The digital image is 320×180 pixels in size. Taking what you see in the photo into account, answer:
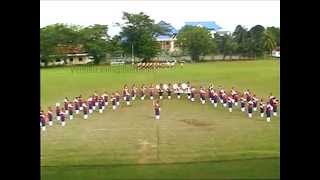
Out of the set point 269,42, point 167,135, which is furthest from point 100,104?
point 269,42

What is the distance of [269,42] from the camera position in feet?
7.59

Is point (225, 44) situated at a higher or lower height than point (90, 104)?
higher

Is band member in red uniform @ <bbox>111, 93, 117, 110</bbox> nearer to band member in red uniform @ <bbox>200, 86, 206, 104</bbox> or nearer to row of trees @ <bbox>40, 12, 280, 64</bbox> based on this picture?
row of trees @ <bbox>40, 12, 280, 64</bbox>

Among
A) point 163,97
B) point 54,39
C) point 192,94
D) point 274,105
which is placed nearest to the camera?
point 54,39

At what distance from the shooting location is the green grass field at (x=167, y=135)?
2295 mm

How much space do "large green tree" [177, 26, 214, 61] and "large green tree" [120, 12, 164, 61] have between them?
0.13 meters

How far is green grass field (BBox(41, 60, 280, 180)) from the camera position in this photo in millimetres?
2295

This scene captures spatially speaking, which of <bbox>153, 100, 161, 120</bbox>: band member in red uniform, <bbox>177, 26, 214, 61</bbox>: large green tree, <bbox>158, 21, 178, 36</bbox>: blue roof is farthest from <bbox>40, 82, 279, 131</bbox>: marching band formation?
<bbox>158, 21, 178, 36</bbox>: blue roof

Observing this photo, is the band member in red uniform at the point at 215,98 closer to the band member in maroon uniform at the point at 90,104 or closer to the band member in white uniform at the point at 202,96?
the band member in white uniform at the point at 202,96

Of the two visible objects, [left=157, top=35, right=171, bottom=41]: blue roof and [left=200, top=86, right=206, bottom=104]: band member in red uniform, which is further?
[left=200, top=86, right=206, bottom=104]: band member in red uniform

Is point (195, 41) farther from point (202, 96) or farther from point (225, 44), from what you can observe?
point (202, 96)

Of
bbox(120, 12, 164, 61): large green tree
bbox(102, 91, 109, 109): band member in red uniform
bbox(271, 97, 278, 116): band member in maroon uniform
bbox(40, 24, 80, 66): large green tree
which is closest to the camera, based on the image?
bbox(40, 24, 80, 66): large green tree

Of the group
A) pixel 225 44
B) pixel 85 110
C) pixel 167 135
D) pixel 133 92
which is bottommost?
pixel 167 135

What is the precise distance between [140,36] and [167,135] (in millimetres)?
590
